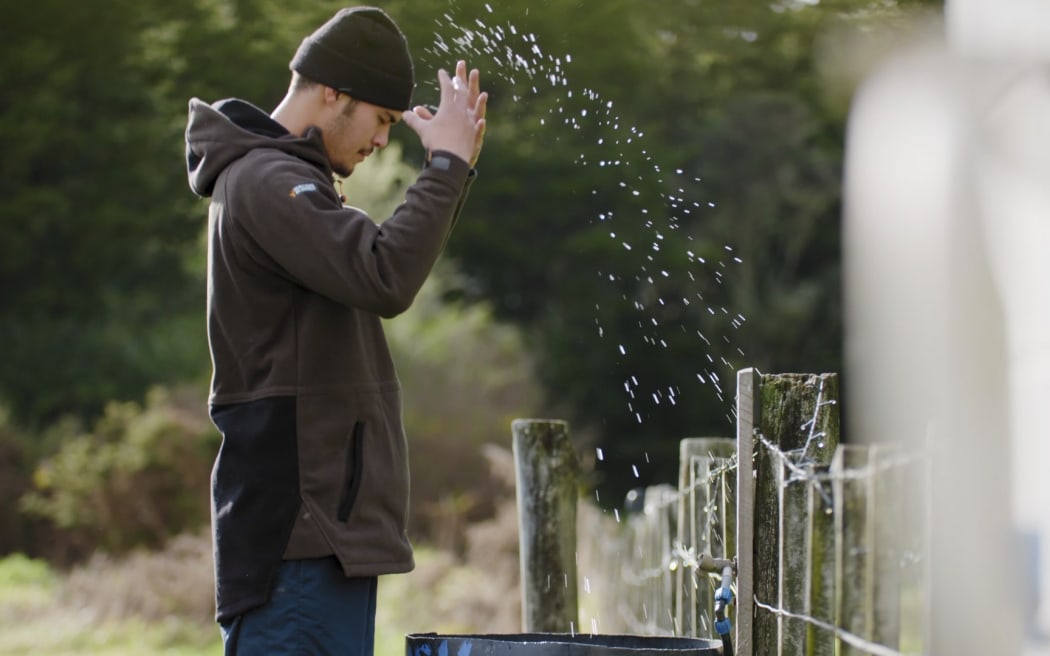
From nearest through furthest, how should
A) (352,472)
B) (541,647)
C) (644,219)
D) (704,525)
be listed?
(541,647) < (352,472) < (704,525) < (644,219)

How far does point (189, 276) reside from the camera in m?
19.7

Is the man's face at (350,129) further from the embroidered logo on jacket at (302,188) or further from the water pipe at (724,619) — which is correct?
the water pipe at (724,619)

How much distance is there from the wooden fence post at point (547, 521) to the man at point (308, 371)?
2.28 meters

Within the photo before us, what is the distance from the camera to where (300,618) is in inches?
97.2

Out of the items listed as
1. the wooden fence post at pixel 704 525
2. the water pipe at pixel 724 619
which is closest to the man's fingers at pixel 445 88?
the water pipe at pixel 724 619

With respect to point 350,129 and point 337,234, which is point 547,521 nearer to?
point 350,129

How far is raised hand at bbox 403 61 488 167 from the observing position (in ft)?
8.62

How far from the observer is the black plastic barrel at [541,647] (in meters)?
2.44

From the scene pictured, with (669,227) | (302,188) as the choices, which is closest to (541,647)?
(302,188)

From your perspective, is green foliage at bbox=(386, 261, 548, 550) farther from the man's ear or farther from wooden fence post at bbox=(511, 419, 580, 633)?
the man's ear

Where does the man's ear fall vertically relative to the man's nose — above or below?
above

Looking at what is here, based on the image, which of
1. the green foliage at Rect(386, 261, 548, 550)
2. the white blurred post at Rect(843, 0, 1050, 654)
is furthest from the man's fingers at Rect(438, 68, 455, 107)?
the green foliage at Rect(386, 261, 548, 550)

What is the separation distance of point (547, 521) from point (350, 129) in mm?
2546

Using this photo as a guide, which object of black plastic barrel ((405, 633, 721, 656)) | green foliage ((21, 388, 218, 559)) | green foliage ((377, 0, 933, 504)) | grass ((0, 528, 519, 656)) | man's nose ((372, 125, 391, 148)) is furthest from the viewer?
green foliage ((377, 0, 933, 504))
